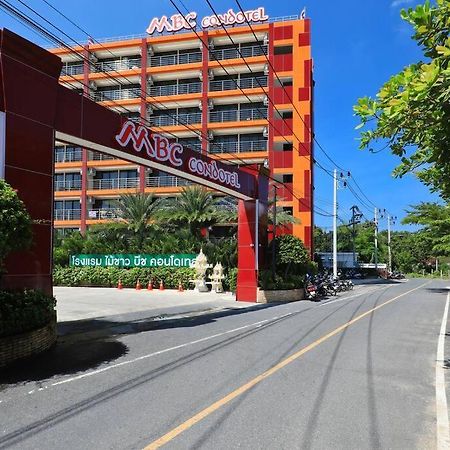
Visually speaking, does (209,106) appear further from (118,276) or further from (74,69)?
(118,276)

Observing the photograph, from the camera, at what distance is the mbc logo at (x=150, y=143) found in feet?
45.8

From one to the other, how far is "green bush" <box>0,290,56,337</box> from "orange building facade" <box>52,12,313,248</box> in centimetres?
3616

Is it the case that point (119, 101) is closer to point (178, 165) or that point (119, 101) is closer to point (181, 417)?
point (178, 165)

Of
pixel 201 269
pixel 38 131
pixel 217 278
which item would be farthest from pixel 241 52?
pixel 38 131

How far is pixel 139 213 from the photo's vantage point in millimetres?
35438

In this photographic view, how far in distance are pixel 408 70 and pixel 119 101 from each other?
171ft

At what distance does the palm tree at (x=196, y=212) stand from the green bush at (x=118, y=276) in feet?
12.4

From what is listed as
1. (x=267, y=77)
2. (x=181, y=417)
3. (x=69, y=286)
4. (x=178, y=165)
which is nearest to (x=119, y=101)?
(x=267, y=77)

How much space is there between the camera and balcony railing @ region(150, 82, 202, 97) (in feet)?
173

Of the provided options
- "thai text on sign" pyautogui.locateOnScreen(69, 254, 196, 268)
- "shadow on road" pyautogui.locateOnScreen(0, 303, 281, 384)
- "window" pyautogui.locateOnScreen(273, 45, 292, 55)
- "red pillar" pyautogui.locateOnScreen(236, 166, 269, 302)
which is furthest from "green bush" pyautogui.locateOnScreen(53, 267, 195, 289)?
"window" pyautogui.locateOnScreen(273, 45, 292, 55)

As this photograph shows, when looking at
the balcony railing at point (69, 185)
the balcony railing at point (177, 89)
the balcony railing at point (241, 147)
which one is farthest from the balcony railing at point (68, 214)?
the balcony railing at point (241, 147)

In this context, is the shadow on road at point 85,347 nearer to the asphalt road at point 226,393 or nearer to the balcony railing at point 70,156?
the asphalt road at point 226,393

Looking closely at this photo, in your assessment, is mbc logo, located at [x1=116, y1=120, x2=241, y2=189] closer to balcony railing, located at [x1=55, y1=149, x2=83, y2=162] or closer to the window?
the window

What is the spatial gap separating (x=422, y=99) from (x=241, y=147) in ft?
150
